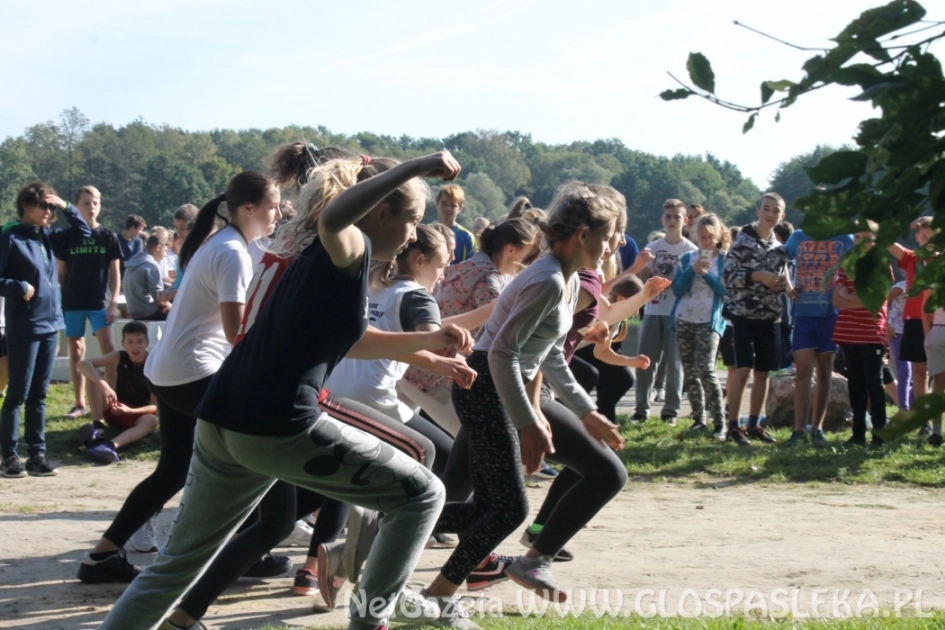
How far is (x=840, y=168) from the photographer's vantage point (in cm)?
258

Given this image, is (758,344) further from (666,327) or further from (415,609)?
(415,609)

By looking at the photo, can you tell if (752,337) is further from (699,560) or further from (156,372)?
(156,372)

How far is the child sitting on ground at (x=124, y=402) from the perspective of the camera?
9.85 meters

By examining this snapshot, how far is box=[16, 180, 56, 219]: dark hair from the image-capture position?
880 cm

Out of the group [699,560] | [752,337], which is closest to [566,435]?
[699,560]

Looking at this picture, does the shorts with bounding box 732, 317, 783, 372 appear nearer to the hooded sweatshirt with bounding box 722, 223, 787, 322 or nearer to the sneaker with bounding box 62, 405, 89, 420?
the hooded sweatshirt with bounding box 722, 223, 787, 322

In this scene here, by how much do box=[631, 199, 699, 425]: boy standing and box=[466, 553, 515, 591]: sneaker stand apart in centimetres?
660

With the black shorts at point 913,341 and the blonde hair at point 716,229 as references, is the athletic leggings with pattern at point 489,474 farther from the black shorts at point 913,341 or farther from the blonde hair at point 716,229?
the black shorts at point 913,341

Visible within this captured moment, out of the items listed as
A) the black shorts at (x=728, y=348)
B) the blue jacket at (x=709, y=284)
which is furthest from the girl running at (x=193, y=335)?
the black shorts at (x=728, y=348)

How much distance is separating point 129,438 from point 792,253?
21.3ft

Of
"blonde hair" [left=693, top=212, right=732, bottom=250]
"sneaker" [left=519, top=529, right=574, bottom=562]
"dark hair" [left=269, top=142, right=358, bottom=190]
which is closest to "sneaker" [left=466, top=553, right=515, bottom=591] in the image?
"sneaker" [left=519, top=529, right=574, bottom=562]

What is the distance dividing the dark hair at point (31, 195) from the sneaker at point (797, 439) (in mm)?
6768

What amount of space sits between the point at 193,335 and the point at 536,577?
195 cm

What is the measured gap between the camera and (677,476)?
9219 mm
